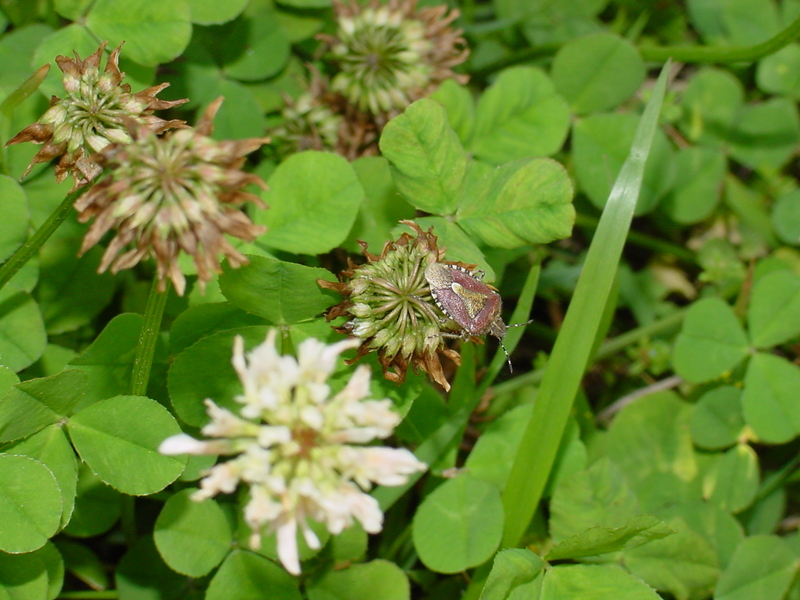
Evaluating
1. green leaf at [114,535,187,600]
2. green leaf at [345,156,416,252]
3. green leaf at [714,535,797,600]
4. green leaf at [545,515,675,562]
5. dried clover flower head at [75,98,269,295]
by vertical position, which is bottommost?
green leaf at [714,535,797,600]

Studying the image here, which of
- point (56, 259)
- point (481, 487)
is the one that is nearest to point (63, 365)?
point (56, 259)

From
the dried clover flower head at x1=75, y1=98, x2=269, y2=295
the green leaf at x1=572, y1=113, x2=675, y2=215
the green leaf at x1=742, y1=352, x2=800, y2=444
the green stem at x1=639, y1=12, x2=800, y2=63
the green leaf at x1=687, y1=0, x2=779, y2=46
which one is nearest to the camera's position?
the dried clover flower head at x1=75, y1=98, x2=269, y2=295

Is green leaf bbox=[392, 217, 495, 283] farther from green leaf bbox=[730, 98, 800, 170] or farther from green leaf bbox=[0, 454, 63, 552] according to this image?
green leaf bbox=[730, 98, 800, 170]

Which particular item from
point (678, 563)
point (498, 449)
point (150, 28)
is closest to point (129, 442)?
point (498, 449)

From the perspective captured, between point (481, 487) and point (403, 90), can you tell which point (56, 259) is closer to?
point (403, 90)

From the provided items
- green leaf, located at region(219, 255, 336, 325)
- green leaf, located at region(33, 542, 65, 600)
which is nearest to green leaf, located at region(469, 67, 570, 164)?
green leaf, located at region(219, 255, 336, 325)

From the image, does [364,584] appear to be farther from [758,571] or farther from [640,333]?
[640,333]
